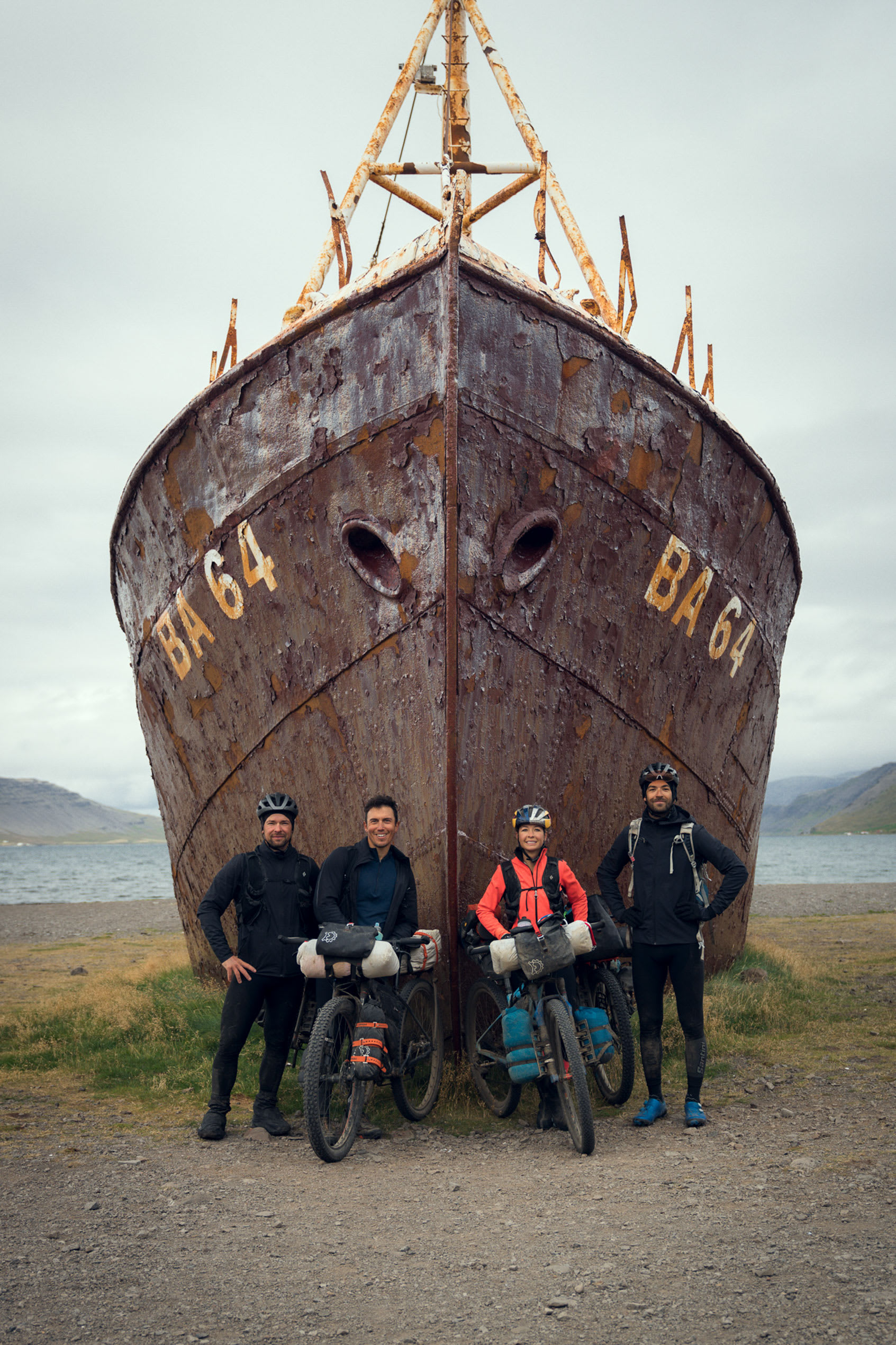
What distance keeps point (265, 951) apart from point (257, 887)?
285 millimetres

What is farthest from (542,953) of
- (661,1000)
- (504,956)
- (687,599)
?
(687,599)

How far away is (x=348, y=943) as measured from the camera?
394 cm

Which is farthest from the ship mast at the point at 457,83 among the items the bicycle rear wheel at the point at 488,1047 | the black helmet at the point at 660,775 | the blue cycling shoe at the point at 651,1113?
the blue cycling shoe at the point at 651,1113

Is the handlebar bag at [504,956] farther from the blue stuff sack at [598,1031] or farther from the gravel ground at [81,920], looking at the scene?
the gravel ground at [81,920]

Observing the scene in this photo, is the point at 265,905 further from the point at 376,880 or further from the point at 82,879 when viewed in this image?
the point at 82,879

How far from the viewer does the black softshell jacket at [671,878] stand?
168 inches

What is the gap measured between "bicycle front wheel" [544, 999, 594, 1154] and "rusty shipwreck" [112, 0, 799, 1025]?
706mm

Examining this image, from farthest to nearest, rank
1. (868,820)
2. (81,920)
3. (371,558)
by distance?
(868,820) < (81,920) < (371,558)

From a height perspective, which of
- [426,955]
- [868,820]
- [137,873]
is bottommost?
[868,820]

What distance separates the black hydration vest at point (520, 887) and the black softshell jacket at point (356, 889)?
44 cm

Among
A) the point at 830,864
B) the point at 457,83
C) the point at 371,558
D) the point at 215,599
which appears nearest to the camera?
the point at 371,558

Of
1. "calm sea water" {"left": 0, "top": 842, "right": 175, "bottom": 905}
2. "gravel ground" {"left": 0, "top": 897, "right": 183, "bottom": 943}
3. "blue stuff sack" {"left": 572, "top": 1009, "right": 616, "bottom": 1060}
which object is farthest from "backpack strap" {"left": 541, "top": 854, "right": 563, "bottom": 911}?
"calm sea water" {"left": 0, "top": 842, "right": 175, "bottom": 905}

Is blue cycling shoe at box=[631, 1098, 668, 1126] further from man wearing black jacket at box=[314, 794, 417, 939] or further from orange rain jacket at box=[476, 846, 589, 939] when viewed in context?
man wearing black jacket at box=[314, 794, 417, 939]

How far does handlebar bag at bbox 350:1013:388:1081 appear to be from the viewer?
12.6 feet
